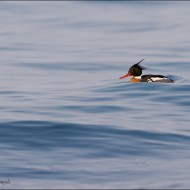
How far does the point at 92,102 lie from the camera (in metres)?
A: 14.8

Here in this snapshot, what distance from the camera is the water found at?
31.7 ft

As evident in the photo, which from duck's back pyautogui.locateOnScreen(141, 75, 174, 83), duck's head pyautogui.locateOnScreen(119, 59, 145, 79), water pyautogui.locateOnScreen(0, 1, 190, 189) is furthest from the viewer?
duck's head pyautogui.locateOnScreen(119, 59, 145, 79)

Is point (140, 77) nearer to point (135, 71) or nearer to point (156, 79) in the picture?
point (135, 71)

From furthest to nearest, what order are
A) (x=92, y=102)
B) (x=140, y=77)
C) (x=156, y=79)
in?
(x=140, y=77), (x=156, y=79), (x=92, y=102)

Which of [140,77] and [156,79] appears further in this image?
[140,77]

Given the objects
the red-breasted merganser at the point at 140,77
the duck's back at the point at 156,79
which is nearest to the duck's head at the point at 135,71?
the red-breasted merganser at the point at 140,77

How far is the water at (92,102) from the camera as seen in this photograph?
9.66 metres

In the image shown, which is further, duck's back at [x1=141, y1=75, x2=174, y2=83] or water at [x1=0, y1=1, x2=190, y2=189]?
duck's back at [x1=141, y1=75, x2=174, y2=83]

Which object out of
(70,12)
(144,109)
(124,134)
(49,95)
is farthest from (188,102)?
(70,12)

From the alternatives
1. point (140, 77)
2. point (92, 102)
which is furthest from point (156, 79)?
point (92, 102)

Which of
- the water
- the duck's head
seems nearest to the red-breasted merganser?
the duck's head

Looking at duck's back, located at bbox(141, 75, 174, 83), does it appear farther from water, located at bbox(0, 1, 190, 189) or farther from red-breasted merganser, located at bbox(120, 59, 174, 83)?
water, located at bbox(0, 1, 190, 189)

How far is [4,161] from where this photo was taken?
998cm

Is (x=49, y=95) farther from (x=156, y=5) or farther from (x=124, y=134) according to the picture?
(x=156, y=5)
